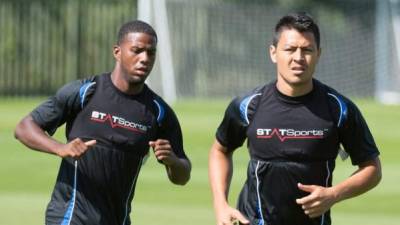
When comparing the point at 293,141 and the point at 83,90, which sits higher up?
the point at 83,90

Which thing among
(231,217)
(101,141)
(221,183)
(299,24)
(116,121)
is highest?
(299,24)

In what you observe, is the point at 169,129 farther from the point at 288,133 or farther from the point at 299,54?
the point at 299,54

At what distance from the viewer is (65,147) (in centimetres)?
662

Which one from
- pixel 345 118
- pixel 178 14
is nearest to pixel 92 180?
pixel 345 118

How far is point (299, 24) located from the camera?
20.5ft

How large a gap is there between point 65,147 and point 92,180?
518 mm

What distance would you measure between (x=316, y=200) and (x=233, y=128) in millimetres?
833

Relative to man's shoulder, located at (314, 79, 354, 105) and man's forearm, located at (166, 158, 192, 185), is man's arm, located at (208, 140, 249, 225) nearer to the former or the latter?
man's forearm, located at (166, 158, 192, 185)

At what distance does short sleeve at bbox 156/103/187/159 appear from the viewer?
7.32m

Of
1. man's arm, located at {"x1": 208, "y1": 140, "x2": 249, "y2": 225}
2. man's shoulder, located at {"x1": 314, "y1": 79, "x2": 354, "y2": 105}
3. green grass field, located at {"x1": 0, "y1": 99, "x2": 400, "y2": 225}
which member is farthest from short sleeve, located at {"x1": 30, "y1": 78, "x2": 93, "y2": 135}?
green grass field, located at {"x1": 0, "y1": 99, "x2": 400, "y2": 225}

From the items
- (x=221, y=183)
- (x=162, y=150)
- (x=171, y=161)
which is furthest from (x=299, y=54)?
(x=171, y=161)

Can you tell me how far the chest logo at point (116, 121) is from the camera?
720 centimetres

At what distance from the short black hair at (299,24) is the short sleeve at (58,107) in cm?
152

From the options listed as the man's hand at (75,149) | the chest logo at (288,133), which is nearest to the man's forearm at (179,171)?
the man's hand at (75,149)
